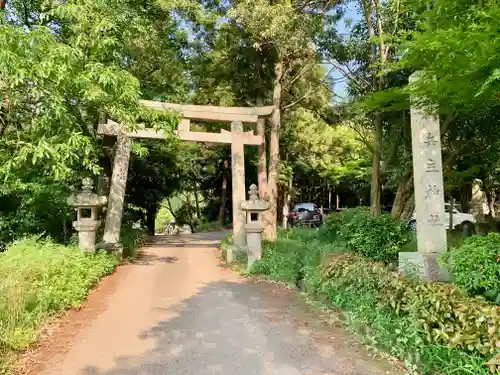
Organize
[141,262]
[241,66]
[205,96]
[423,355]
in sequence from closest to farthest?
[423,355], [141,262], [241,66], [205,96]

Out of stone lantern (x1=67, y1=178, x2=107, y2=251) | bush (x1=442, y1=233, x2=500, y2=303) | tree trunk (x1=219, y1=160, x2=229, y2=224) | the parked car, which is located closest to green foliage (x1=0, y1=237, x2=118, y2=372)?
stone lantern (x1=67, y1=178, x2=107, y2=251)

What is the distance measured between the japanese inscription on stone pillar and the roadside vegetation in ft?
3.67

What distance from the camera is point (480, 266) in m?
4.71

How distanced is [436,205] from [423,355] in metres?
3.60

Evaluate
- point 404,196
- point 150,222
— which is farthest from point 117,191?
point 150,222

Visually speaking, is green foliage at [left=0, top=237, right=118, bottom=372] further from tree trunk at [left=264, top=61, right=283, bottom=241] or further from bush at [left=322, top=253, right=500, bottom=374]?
tree trunk at [left=264, top=61, right=283, bottom=241]

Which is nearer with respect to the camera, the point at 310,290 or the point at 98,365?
the point at 98,365

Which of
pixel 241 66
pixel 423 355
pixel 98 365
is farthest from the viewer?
pixel 241 66

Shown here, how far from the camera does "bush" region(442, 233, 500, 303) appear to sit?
15.1ft

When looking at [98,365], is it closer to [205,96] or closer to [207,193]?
[205,96]

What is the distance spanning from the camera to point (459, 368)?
3.49 meters

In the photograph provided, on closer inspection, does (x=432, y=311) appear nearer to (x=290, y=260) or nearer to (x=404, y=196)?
(x=290, y=260)

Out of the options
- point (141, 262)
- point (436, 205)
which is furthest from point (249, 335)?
point (141, 262)

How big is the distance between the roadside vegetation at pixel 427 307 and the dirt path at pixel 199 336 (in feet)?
0.98
